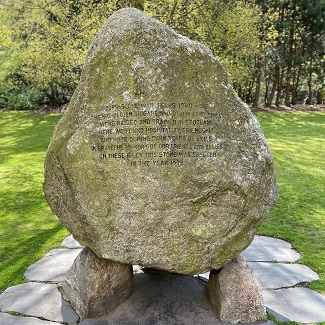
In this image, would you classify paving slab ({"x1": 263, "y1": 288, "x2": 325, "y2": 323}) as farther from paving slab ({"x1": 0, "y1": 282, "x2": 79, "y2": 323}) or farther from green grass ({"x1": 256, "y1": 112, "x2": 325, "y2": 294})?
paving slab ({"x1": 0, "y1": 282, "x2": 79, "y2": 323})

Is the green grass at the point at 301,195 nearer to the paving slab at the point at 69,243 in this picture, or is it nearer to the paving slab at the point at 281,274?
the paving slab at the point at 281,274

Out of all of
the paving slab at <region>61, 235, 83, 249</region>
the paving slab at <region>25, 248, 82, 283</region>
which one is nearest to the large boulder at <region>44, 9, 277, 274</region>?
the paving slab at <region>25, 248, 82, 283</region>

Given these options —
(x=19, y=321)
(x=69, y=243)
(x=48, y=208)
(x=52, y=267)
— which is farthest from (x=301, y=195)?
(x=19, y=321)

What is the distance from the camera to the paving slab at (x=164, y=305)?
4031 millimetres

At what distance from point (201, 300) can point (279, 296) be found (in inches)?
35.9

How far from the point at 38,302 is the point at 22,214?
11.4 feet

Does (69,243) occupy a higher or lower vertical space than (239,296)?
lower

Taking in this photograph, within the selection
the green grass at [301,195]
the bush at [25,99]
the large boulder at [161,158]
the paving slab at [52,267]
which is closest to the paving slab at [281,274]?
the green grass at [301,195]

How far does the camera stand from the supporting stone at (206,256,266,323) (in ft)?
13.1

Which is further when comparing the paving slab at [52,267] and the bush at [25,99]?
the bush at [25,99]

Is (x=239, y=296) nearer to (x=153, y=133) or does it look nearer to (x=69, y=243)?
(x=153, y=133)

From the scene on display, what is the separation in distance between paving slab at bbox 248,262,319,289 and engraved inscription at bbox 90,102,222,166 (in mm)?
2114

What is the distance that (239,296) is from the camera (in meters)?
4.00

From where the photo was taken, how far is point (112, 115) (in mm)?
3775
